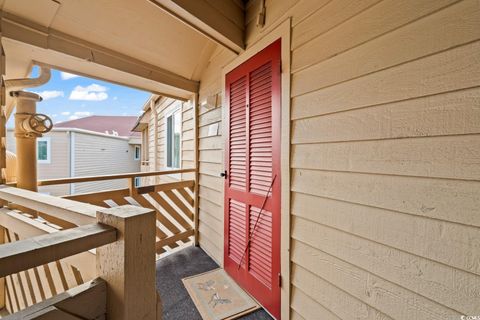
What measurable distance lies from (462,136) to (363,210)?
481mm

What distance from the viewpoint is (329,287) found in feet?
3.97

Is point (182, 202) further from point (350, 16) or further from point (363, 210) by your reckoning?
point (350, 16)

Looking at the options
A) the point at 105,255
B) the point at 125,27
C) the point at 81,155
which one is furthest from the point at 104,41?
the point at 81,155

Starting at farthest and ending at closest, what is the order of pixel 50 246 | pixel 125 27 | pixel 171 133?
pixel 171 133 → pixel 125 27 → pixel 50 246

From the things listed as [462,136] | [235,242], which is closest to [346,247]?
[462,136]

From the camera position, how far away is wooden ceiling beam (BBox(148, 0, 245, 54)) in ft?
4.83

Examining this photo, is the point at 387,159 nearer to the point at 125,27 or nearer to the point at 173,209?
the point at 125,27

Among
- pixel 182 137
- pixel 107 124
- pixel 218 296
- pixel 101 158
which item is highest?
pixel 107 124

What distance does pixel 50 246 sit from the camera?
0.46 metres

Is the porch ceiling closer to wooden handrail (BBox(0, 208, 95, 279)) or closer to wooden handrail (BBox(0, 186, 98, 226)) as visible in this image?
wooden handrail (BBox(0, 208, 95, 279))

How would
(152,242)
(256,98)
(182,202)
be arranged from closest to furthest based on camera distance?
1. (152,242)
2. (256,98)
3. (182,202)

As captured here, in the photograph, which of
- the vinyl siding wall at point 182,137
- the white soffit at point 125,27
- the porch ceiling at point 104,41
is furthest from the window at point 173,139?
the white soffit at point 125,27

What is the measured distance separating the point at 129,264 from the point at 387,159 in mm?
1077

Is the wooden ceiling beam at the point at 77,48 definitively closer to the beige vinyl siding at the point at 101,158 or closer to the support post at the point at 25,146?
the support post at the point at 25,146
